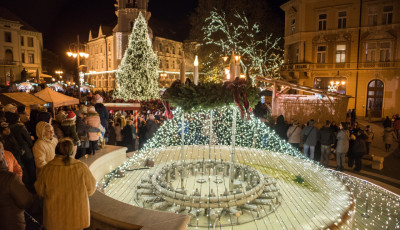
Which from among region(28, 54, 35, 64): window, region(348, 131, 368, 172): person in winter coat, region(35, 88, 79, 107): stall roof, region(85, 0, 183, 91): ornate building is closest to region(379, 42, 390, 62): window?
region(348, 131, 368, 172): person in winter coat

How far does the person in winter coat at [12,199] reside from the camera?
3.05m

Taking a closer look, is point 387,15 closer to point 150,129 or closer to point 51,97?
point 150,129

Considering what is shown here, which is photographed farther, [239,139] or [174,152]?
[239,139]

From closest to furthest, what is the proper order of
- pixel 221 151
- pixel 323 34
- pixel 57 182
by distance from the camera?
pixel 57 182 < pixel 221 151 < pixel 323 34

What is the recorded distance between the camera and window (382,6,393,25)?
23891 mm

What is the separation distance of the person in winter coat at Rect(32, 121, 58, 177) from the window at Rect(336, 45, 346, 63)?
91.3 feet

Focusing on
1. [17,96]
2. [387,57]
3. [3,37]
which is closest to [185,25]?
[3,37]

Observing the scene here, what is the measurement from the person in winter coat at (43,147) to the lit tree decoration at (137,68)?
21147 mm

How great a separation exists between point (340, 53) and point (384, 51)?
363cm

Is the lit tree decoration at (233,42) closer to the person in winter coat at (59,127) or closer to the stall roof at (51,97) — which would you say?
the stall roof at (51,97)

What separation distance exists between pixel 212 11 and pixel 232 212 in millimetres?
27592

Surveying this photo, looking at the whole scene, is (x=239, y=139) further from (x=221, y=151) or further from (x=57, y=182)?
(x=57, y=182)

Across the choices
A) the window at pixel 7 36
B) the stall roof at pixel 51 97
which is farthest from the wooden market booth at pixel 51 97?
the window at pixel 7 36

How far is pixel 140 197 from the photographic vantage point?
516 centimetres
